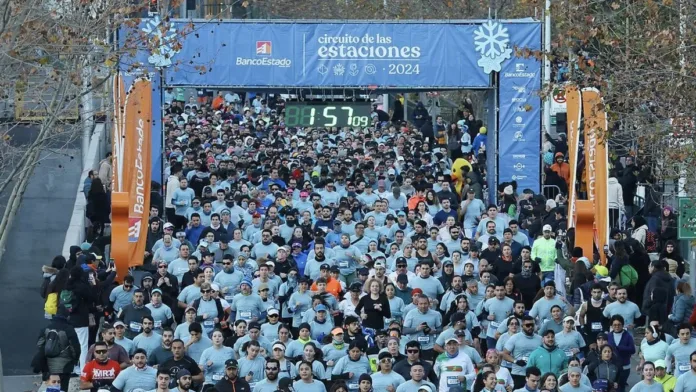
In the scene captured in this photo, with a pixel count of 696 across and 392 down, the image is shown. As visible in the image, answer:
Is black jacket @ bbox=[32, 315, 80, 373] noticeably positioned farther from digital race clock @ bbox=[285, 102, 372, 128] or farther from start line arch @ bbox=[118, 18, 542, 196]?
start line arch @ bbox=[118, 18, 542, 196]

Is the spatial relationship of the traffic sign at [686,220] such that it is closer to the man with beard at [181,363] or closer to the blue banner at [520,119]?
the man with beard at [181,363]

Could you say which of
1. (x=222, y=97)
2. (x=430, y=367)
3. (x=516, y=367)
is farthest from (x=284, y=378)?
(x=222, y=97)

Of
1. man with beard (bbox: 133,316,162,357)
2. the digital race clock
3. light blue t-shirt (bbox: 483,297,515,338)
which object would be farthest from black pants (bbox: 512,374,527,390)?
the digital race clock

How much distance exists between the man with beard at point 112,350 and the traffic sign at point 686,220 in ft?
24.5

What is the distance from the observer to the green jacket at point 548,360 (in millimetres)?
21312

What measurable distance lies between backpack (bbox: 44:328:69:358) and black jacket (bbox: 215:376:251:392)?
8.15 feet

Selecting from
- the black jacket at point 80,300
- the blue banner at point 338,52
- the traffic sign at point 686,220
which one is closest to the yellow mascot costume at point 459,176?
the blue banner at point 338,52

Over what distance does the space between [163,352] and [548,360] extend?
15.3 feet

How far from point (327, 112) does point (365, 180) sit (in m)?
1.40

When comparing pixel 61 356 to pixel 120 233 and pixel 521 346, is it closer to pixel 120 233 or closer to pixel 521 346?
pixel 120 233

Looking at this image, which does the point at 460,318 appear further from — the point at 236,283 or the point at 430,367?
the point at 236,283

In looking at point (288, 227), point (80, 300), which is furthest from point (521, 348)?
point (288, 227)

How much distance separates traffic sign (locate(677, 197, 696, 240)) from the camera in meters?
23.4

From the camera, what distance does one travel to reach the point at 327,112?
31172 mm
